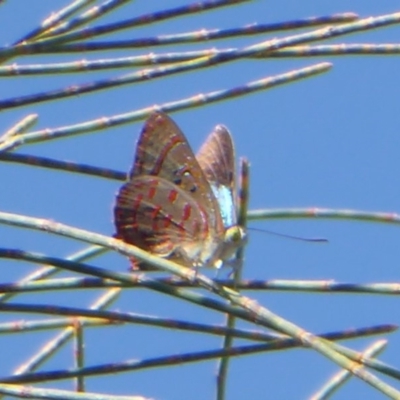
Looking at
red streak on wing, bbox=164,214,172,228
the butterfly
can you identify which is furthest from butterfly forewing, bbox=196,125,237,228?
red streak on wing, bbox=164,214,172,228

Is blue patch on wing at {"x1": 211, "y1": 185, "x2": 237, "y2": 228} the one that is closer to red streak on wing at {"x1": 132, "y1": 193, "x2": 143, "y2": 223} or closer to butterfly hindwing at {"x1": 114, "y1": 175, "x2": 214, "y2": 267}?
butterfly hindwing at {"x1": 114, "y1": 175, "x2": 214, "y2": 267}

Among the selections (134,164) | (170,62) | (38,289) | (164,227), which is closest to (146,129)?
(134,164)

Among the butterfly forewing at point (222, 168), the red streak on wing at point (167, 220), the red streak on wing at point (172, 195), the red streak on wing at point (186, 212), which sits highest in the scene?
the butterfly forewing at point (222, 168)

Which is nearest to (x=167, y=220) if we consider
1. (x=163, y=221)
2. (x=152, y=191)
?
(x=163, y=221)

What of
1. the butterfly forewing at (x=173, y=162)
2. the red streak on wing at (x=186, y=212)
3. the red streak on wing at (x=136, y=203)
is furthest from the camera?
the red streak on wing at (x=186, y=212)

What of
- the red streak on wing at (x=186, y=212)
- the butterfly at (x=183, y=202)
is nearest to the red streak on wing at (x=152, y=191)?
the butterfly at (x=183, y=202)

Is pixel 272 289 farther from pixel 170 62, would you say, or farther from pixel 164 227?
pixel 164 227

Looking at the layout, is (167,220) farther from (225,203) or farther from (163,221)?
(225,203)

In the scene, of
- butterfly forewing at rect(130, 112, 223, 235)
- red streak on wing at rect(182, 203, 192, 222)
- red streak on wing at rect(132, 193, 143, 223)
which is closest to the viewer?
butterfly forewing at rect(130, 112, 223, 235)

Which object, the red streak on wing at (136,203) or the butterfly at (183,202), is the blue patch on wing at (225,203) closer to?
the butterfly at (183,202)
